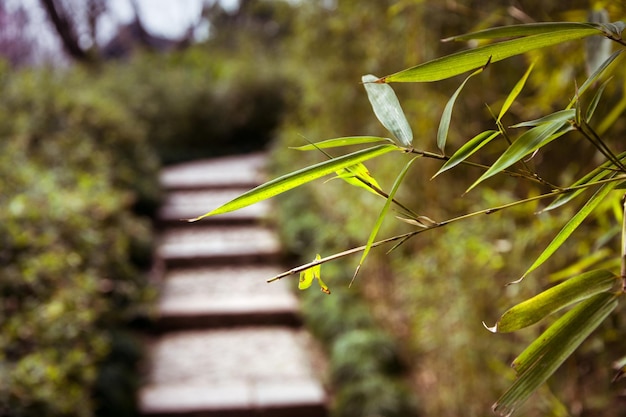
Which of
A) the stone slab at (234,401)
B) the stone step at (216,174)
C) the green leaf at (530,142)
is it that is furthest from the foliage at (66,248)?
the green leaf at (530,142)

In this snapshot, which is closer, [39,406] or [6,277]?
[39,406]

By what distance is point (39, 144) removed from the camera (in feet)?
15.3

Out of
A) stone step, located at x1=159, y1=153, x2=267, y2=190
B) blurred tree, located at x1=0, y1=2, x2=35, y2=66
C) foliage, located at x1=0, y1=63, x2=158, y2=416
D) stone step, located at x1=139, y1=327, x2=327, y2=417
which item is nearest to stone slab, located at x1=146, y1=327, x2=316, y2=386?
stone step, located at x1=139, y1=327, x2=327, y2=417

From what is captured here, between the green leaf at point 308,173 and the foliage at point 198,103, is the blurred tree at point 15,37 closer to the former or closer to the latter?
the foliage at point 198,103

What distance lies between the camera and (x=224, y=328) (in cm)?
406

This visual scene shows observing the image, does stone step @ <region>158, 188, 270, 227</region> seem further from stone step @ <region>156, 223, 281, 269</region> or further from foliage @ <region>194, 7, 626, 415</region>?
foliage @ <region>194, 7, 626, 415</region>

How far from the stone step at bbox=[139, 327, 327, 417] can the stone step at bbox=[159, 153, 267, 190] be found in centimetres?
250

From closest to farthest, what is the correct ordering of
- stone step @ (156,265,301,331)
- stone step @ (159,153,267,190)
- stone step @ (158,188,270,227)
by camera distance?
stone step @ (156,265,301,331) < stone step @ (158,188,270,227) < stone step @ (159,153,267,190)

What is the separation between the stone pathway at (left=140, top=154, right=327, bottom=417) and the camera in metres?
3.17

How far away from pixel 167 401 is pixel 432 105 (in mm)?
1777

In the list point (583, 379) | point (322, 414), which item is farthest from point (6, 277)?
point (583, 379)

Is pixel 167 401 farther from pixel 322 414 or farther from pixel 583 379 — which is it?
pixel 583 379

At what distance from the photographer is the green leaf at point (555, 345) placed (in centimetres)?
55

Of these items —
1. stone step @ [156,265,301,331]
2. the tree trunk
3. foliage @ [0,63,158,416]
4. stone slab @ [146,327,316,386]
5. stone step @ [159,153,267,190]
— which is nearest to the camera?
foliage @ [0,63,158,416]
